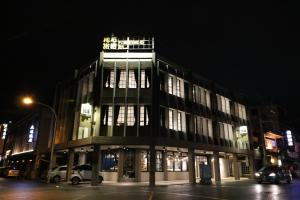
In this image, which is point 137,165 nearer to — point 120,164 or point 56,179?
point 120,164

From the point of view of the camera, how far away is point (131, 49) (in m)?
26.3

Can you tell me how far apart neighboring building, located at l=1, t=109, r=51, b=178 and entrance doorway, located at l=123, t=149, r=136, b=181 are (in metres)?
12.7

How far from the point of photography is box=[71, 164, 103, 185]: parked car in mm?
23547

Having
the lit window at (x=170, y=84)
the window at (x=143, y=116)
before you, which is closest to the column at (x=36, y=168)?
the window at (x=143, y=116)

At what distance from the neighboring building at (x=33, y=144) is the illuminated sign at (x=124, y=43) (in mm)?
16359

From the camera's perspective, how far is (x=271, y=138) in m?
45.8

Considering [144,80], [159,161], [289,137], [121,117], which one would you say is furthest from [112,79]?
[289,137]

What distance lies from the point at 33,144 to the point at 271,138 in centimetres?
3905

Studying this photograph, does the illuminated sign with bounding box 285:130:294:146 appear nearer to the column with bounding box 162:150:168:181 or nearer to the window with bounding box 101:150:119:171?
the column with bounding box 162:150:168:181

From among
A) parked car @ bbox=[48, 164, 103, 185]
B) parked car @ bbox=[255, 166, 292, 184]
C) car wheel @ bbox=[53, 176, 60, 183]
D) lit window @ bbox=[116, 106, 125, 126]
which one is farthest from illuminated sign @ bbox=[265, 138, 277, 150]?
car wheel @ bbox=[53, 176, 60, 183]

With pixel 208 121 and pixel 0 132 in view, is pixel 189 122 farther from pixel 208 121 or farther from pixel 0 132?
pixel 0 132

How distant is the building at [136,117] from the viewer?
23781mm

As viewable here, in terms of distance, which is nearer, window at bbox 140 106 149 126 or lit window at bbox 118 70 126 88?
window at bbox 140 106 149 126

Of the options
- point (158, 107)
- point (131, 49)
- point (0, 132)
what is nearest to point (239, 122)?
point (158, 107)
